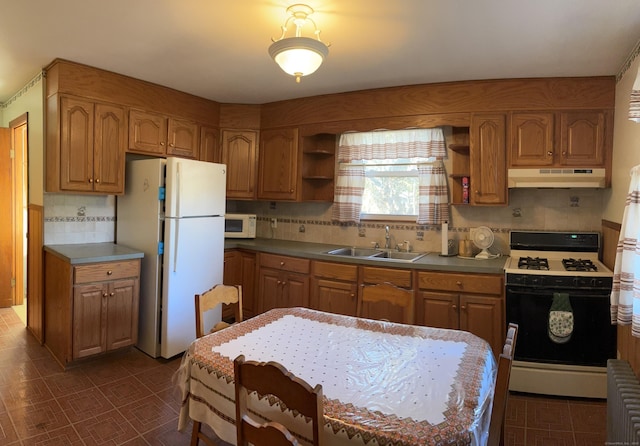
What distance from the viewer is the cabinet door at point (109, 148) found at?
3.29 meters

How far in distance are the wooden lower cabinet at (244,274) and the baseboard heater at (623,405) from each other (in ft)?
9.35

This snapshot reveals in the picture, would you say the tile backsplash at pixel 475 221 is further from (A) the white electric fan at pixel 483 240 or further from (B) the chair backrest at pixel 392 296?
(B) the chair backrest at pixel 392 296

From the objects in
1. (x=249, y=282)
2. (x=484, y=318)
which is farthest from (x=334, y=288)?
(x=484, y=318)

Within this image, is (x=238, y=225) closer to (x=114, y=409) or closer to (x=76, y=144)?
(x=76, y=144)

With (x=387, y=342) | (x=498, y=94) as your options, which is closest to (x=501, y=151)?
(x=498, y=94)

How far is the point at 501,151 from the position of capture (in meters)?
3.20

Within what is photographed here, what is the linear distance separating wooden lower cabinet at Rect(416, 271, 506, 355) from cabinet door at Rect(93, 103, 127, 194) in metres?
2.68

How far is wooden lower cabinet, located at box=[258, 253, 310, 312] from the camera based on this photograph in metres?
3.58

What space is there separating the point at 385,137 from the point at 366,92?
0.46 metres

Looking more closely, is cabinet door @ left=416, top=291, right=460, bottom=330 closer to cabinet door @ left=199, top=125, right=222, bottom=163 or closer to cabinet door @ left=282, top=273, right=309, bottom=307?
cabinet door @ left=282, top=273, right=309, bottom=307

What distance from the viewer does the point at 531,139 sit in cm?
313

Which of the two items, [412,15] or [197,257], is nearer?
[412,15]

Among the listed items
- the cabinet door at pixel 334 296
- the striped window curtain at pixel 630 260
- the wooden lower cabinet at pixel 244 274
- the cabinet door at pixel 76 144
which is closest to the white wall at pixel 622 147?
the striped window curtain at pixel 630 260

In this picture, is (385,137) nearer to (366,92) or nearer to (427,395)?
(366,92)
